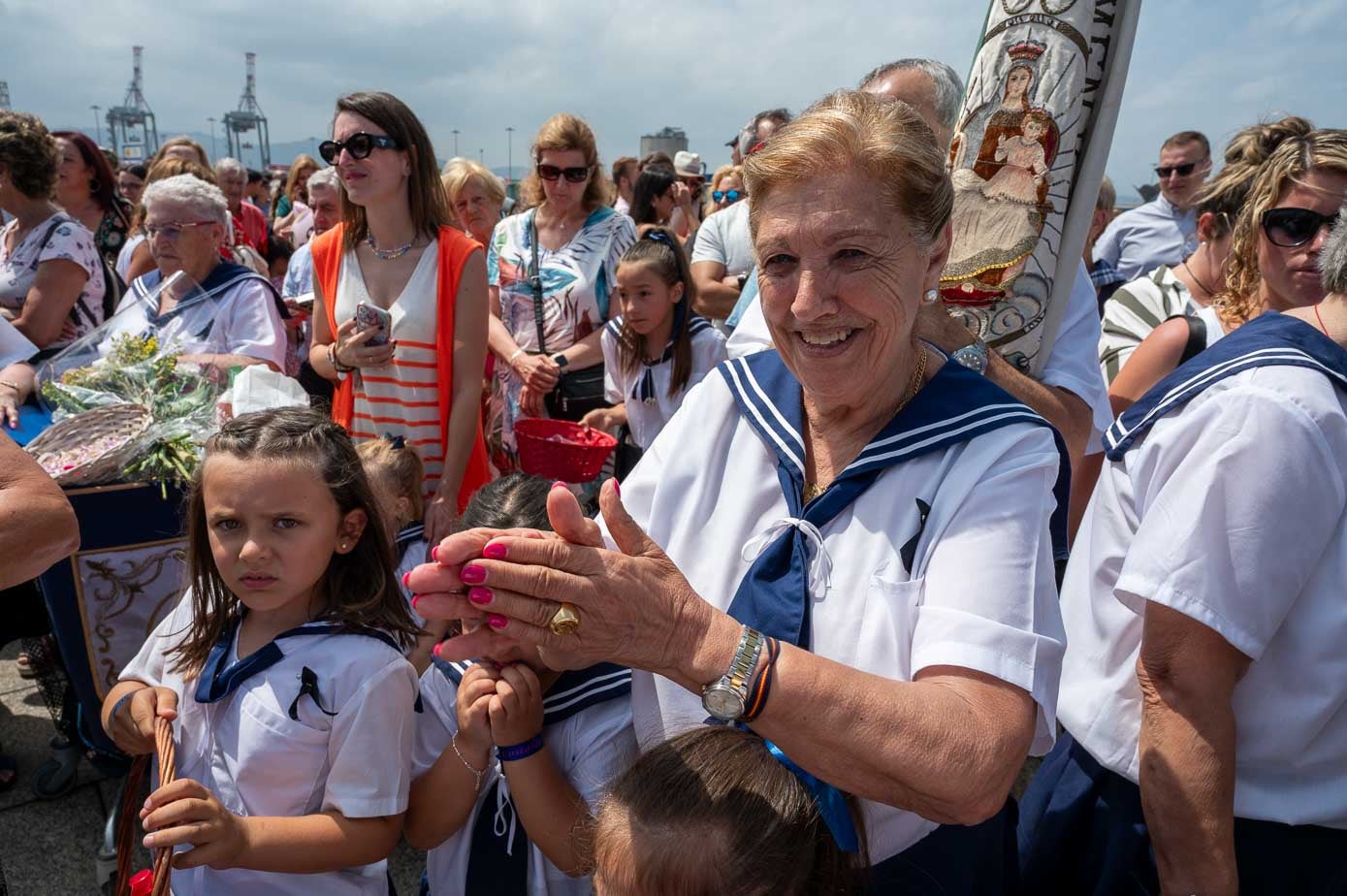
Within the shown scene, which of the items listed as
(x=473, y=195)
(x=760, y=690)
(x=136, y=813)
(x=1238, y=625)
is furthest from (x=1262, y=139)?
(x=473, y=195)

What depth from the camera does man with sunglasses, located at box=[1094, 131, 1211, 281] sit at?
6.23m

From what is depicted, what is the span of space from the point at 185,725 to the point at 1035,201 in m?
2.34

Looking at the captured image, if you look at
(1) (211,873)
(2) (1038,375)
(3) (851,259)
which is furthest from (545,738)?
(2) (1038,375)

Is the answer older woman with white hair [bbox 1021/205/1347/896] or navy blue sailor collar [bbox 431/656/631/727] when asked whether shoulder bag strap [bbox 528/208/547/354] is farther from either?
older woman with white hair [bbox 1021/205/1347/896]

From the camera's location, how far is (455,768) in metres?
1.90

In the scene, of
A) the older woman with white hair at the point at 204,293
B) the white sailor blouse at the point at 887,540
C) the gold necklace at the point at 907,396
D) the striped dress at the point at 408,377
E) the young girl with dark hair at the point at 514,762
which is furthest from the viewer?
the older woman with white hair at the point at 204,293

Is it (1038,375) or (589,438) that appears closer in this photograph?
(1038,375)

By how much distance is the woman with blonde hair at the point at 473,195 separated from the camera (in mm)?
5941

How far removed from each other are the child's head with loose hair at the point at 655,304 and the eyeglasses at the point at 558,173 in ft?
1.58

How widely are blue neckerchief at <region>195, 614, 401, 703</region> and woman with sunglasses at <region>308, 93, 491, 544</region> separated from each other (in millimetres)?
1242

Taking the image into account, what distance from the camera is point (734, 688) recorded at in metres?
1.15

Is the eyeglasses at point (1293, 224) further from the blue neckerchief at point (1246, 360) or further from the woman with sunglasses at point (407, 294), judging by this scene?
the woman with sunglasses at point (407, 294)

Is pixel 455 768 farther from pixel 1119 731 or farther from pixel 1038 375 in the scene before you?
pixel 1038 375

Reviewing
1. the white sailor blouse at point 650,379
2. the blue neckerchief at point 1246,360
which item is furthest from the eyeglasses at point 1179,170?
the blue neckerchief at point 1246,360
